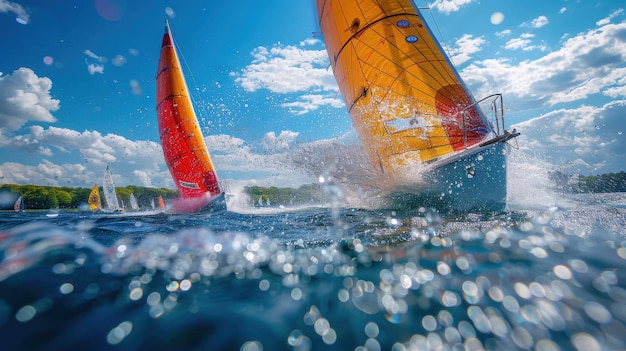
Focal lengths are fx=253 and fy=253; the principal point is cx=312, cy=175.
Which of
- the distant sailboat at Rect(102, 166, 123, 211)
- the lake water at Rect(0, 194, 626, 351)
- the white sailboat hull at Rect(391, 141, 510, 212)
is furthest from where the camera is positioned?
the distant sailboat at Rect(102, 166, 123, 211)

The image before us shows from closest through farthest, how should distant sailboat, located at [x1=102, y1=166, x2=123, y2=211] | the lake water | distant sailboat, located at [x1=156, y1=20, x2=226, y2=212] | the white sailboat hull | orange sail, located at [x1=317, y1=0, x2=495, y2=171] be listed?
the lake water
the white sailboat hull
orange sail, located at [x1=317, y1=0, x2=495, y2=171]
distant sailboat, located at [x1=156, y1=20, x2=226, y2=212]
distant sailboat, located at [x1=102, y1=166, x2=123, y2=211]

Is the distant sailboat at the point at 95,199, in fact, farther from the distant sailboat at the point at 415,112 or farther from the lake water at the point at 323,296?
the lake water at the point at 323,296

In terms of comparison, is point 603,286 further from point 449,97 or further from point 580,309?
point 449,97

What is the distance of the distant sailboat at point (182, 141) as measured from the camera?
16.4m

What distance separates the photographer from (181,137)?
667 inches

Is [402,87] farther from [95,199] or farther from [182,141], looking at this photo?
[95,199]

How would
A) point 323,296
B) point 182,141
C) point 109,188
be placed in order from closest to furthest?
point 323,296 → point 182,141 → point 109,188

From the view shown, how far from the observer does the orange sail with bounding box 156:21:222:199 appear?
651 inches

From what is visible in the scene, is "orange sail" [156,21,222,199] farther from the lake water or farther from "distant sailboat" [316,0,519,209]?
the lake water

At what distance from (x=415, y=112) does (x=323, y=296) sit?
26.7 feet

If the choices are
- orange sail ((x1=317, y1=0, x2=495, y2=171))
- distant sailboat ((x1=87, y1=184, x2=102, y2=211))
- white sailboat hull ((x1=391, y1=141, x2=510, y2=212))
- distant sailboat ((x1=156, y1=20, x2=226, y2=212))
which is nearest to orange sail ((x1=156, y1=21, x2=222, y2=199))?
distant sailboat ((x1=156, y1=20, x2=226, y2=212))

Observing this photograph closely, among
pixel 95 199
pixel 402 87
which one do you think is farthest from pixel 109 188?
pixel 402 87

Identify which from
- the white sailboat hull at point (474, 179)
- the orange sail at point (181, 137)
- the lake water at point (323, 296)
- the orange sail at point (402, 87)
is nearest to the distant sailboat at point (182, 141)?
the orange sail at point (181, 137)

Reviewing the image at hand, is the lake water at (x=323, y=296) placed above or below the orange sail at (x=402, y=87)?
below
